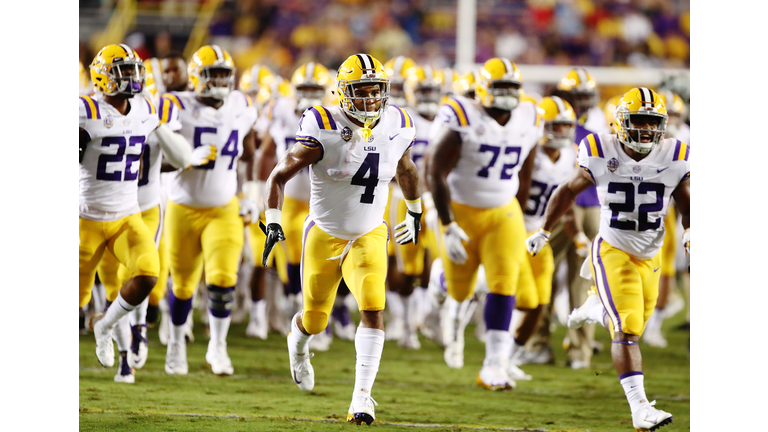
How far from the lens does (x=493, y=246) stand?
4.21 meters

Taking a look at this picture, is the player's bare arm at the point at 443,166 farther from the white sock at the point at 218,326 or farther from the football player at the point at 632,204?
the white sock at the point at 218,326

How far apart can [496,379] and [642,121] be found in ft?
4.85

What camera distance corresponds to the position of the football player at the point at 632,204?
3.32 metres

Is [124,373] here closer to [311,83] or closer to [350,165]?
[350,165]

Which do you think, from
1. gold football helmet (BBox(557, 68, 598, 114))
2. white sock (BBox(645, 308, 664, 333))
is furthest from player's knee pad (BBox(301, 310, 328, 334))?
white sock (BBox(645, 308, 664, 333))

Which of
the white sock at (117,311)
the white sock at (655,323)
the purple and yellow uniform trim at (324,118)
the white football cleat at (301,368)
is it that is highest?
the purple and yellow uniform trim at (324,118)

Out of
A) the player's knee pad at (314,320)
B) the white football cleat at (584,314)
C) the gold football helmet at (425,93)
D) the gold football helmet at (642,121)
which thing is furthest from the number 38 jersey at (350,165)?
the gold football helmet at (425,93)

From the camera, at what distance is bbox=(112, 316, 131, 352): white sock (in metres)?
3.97

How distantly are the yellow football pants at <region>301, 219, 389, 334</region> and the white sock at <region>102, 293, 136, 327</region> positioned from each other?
35.2 inches

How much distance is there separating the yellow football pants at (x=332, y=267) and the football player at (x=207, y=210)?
0.91m

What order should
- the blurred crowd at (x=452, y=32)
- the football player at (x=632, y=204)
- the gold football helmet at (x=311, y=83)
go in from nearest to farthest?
the football player at (x=632, y=204) → the gold football helmet at (x=311, y=83) → the blurred crowd at (x=452, y=32)

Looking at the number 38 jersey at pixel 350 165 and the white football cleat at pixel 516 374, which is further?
the white football cleat at pixel 516 374

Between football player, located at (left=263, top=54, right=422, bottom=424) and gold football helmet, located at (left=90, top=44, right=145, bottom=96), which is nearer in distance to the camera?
football player, located at (left=263, top=54, right=422, bottom=424)

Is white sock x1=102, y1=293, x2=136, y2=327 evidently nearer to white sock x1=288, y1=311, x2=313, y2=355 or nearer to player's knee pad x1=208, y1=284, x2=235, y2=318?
player's knee pad x1=208, y1=284, x2=235, y2=318
